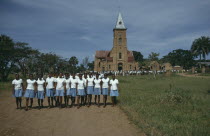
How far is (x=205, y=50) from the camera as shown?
218ft

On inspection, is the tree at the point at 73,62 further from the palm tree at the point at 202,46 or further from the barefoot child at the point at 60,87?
the barefoot child at the point at 60,87

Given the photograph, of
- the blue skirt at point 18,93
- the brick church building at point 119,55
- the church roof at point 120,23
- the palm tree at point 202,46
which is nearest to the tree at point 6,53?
the blue skirt at point 18,93

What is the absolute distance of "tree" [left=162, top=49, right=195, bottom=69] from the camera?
90.3 m

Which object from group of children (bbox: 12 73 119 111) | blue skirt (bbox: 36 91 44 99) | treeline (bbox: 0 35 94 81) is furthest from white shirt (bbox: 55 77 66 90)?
treeline (bbox: 0 35 94 81)

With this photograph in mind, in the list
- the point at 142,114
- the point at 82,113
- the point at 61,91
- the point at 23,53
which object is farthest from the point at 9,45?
the point at 142,114

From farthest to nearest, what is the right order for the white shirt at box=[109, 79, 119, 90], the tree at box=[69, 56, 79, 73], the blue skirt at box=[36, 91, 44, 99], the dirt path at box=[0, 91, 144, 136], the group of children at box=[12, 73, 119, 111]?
the tree at box=[69, 56, 79, 73]
the white shirt at box=[109, 79, 119, 90]
the blue skirt at box=[36, 91, 44, 99]
the group of children at box=[12, 73, 119, 111]
the dirt path at box=[0, 91, 144, 136]

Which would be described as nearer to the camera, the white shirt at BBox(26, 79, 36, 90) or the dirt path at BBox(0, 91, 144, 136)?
the dirt path at BBox(0, 91, 144, 136)

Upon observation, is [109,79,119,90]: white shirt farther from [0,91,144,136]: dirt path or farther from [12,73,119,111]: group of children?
[0,91,144,136]: dirt path

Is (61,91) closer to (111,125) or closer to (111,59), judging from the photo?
(111,125)

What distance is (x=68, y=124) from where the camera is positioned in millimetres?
6922

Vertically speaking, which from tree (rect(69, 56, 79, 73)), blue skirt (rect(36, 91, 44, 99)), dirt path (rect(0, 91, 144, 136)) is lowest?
dirt path (rect(0, 91, 144, 136))

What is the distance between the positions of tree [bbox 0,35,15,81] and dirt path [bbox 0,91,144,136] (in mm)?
24460

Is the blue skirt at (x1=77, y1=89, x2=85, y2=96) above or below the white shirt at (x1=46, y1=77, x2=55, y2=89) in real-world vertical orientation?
below

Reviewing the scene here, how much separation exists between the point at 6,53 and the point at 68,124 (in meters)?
27.7
